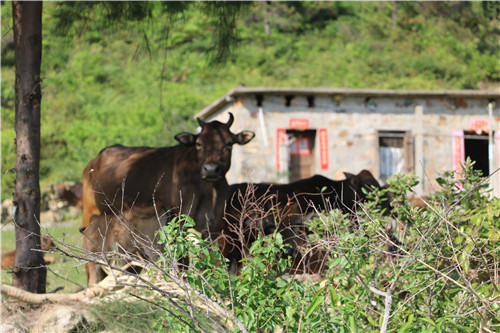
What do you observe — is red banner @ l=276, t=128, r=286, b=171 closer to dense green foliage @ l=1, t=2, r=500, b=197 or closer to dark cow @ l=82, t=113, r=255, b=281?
dense green foliage @ l=1, t=2, r=500, b=197

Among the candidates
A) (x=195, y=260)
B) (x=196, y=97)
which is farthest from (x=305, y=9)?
(x=195, y=260)

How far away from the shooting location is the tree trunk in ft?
21.1

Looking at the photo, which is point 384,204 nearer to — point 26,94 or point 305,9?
point 26,94

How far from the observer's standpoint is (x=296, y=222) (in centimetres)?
720

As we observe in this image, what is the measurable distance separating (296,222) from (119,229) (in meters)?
1.89

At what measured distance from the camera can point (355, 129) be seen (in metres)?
18.1

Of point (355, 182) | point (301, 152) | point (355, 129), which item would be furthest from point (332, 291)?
point (355, 129)

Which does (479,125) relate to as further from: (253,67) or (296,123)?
(253,67)

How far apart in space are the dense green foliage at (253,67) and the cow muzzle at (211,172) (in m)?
13.6

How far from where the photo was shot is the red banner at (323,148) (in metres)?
17.8

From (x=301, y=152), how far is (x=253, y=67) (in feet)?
50.7

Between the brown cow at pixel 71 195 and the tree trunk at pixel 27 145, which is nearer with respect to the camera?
the tree trunk at pixel 27 145

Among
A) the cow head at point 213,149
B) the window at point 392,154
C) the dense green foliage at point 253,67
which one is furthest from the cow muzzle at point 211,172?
the dense green foliage at point 253,67

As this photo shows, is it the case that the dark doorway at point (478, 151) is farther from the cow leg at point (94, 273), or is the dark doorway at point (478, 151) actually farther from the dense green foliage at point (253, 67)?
the cow leg at point (94, 273)
